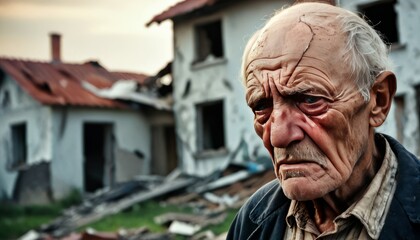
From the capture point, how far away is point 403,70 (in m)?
14.5

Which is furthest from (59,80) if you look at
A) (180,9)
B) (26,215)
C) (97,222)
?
(97,222)

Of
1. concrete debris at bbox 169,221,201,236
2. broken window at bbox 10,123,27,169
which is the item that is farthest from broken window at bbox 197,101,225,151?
concrete debris at bbox 169,221,201,236

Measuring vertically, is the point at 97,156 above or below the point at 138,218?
above

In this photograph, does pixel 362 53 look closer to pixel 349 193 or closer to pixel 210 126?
pixel 349 193

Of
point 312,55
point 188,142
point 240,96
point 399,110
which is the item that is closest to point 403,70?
point 399,110

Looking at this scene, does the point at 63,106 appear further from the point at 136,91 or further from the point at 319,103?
the point at 319,103

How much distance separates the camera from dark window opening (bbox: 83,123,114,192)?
20.6m

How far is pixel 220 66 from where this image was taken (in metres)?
17.8

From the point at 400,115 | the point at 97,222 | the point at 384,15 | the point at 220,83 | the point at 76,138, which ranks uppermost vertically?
the point at 384,15

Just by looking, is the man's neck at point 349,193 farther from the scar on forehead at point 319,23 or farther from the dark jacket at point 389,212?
the scar on forehead at point 319,23

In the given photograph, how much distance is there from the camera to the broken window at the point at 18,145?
68.4 feet

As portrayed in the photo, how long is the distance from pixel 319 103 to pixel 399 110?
1317cm

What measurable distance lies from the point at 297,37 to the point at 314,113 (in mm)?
228

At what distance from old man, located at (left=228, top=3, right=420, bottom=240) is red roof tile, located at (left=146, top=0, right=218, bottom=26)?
51.5 feet
